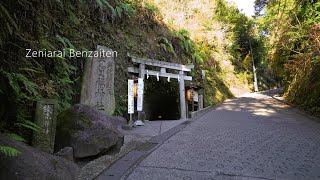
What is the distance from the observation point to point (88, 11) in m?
8.94

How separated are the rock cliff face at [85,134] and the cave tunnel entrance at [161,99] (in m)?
6.98

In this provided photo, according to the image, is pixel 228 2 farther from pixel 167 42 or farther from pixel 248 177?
pixel 248 177

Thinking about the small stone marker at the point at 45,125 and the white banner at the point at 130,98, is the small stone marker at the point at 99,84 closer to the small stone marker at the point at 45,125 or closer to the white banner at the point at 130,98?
the white banner at the point at 130,98

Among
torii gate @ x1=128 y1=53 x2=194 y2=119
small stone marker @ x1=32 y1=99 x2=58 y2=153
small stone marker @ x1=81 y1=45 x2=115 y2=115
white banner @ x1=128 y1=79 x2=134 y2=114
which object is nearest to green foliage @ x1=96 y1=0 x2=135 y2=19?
torii gate @ x1=128 y1=53 x2=194 y2=119

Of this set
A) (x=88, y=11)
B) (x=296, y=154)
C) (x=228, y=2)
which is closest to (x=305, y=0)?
(x=296, y=154)

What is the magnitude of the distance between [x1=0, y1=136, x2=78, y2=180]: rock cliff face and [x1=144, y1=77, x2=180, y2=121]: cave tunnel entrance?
29.0 ft

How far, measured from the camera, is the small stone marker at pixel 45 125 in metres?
4.01

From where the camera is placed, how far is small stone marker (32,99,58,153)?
13.2 ft

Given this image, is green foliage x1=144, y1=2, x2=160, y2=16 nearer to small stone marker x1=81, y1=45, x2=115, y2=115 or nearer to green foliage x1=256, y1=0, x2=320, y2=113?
small stone marker x1=81, y1=45, x2=115, y2=115

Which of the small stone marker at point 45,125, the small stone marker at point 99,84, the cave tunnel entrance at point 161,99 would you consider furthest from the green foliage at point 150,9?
the small stone marker at point 45,125

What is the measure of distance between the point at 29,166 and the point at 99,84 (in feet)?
18.2

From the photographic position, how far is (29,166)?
2834 mm

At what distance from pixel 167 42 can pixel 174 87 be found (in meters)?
2.64

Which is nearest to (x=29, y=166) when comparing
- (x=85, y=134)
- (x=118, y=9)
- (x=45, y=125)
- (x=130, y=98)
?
(x=45, y=125)
